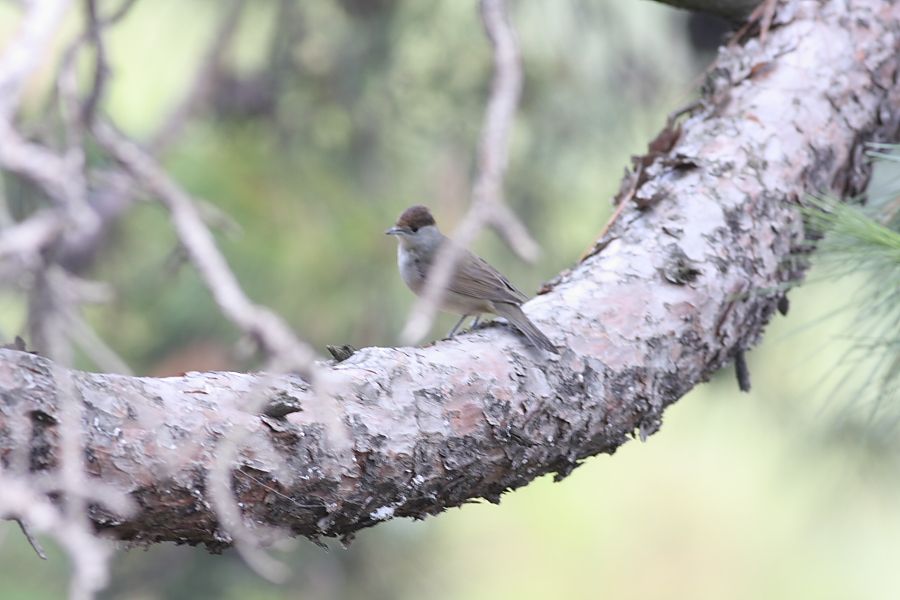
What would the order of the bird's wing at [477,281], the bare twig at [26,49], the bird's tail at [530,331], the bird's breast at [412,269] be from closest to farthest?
the bare twig at [26,49] → the bird's tail at [530,331] → the bird's wing at [477,281] → the bird's breast at [412,269]

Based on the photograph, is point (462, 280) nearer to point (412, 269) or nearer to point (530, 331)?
point (412, 269)

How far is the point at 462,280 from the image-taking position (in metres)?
2.12

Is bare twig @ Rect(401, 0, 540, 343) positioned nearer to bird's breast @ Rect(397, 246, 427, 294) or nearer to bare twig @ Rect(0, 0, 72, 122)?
bare twig @ Rect(0, 0, 72, 122)

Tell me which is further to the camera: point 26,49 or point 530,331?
point 530,331

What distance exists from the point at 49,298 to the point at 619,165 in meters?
2.18

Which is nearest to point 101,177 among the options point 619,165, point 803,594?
point 619,165

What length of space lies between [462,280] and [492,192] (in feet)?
3.68

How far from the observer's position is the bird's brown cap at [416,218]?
2.46m

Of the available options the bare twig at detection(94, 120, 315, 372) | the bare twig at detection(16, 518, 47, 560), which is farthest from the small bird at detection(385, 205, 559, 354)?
the bare twig at detection(16, 518, 47, 560)

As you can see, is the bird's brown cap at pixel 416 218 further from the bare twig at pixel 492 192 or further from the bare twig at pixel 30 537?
the bare twig at pixel 30 537

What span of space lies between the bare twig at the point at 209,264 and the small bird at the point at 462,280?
1.03 ft

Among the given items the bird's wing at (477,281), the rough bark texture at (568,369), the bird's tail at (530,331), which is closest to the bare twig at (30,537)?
the rough bark texture at (568,369)

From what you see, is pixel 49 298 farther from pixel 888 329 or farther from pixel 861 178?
pixel 861 178

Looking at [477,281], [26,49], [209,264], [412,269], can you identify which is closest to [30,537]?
[209,264]
